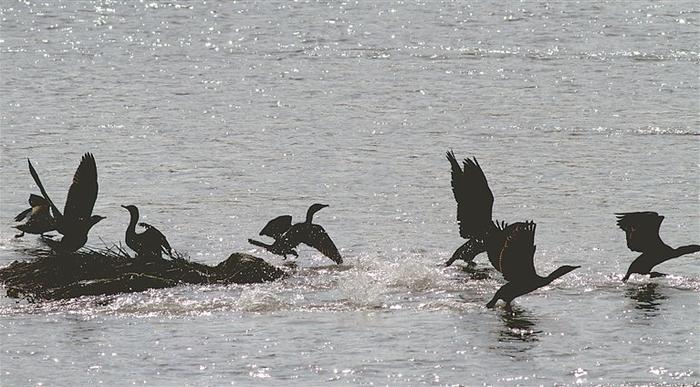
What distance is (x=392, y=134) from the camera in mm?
15766

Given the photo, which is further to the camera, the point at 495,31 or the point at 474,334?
the point at 495,31

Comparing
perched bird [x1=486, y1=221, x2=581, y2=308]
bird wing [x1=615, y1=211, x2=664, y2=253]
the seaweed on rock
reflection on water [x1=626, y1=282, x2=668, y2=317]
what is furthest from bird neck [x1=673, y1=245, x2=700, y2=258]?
the seaweed on rock

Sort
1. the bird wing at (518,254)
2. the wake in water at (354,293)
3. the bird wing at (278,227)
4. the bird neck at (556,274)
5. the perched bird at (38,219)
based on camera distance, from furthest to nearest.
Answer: the perched bird at (38,219) → the bird wing at (278,227) → the wake in water at (354,293) → the bird neck at (556,274) → the bird wing at (518,254)

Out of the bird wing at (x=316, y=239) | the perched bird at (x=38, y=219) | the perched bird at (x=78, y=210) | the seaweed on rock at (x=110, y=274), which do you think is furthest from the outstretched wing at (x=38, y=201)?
the bird wing at (x=316, y=239)

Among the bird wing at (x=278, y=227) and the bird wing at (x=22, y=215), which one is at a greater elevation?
the bird wing at (x=22, y=215)

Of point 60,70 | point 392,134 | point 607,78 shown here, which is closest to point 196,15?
point 60,70

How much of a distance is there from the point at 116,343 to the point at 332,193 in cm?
454

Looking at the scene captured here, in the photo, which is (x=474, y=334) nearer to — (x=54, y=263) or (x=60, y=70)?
(x=54, y=263)

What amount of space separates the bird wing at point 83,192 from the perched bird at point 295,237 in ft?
3.47

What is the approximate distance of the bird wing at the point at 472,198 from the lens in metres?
9.81

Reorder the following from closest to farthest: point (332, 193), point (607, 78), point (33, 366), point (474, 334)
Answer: point (33, 366)
point (474, 334)
point (332, 193)
point (607, 78)

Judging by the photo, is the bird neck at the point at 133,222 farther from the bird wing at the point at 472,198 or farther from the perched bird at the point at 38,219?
the bird wing at the point at 472,198

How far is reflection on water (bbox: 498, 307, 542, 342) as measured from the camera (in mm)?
8430

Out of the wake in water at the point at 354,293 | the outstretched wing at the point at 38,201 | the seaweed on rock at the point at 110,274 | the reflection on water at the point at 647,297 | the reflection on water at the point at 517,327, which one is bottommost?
the reflection on water at the point at 517,327
